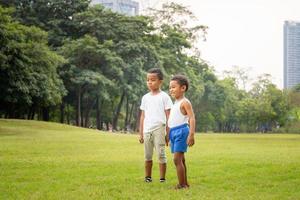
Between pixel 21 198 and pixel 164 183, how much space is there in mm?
2380

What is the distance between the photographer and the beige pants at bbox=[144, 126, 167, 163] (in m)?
8.05

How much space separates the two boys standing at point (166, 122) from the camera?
7.47 metres

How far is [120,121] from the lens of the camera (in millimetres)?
74688

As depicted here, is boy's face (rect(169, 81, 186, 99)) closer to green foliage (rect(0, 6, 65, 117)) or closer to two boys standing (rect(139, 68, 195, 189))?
two boys standing (rect(139, 68, 195, 189))

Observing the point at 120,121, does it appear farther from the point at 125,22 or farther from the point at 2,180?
the point at 2,180

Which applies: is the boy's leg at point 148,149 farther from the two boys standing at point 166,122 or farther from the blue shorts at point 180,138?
the blue shorts at point 180,138

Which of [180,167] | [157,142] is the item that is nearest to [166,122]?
[157,142]

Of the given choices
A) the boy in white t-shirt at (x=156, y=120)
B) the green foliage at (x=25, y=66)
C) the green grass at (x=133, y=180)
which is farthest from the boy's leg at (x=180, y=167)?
the green foliage at (x=25, y=66)

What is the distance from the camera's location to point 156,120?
320 inches

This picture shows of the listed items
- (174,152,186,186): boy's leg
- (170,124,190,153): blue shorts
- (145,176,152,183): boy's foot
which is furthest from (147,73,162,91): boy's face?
(145,176,152,183): boy's foot

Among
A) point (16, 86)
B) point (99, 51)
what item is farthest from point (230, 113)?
point (16, 86)

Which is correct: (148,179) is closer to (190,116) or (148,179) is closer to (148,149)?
(148,149)

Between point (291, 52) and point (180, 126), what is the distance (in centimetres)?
9837

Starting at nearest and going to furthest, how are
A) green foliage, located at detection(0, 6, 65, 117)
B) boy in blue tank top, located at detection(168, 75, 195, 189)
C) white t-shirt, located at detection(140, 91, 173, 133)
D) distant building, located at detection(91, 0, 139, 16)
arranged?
boy in blue tank top, located at detection(168, 75, 195, 189) < white t-shirt, located at detection(140, 91, 173, 133) < green foliage, located at detection(0, 6, 65, 117) < distant building, located at detection(91, 0, 139, 16)
